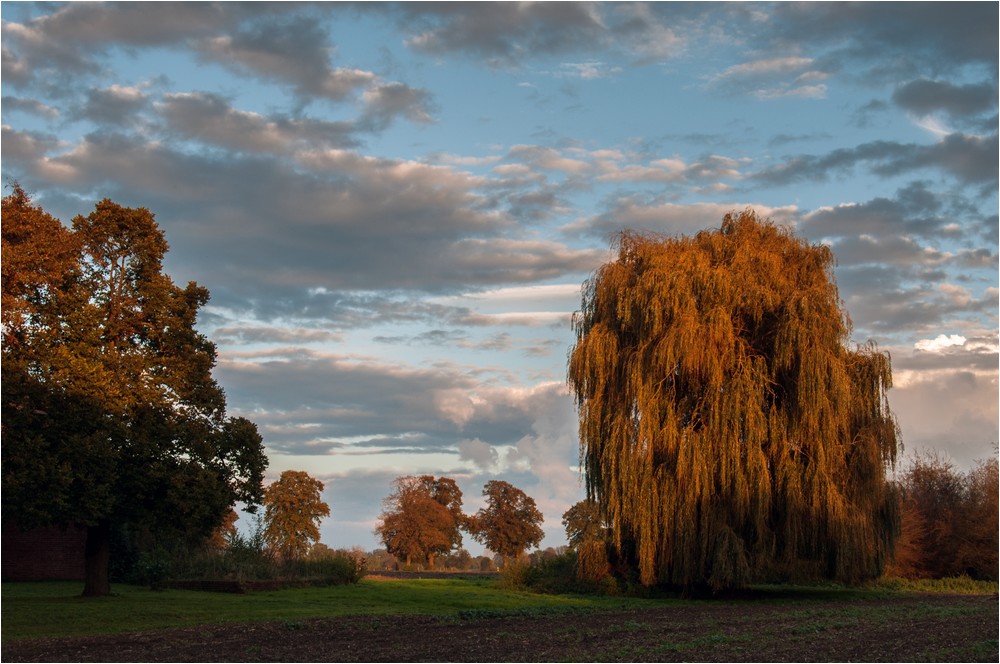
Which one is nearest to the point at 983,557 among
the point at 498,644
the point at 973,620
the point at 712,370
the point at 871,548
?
the point at 871,548

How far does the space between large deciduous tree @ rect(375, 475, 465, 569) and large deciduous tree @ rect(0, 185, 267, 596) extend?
187ft

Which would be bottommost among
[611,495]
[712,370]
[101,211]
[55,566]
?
[55,566]

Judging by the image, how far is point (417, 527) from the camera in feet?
278

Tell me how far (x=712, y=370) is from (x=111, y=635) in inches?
682

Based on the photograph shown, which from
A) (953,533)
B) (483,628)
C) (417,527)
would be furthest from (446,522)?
(483,628)

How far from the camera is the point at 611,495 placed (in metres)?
27.8

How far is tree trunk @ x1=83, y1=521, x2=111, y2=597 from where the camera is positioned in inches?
1054

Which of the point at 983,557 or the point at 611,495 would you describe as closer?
the point at 611,495

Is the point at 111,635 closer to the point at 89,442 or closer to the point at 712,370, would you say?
the point at 89,442

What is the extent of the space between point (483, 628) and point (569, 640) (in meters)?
2.58

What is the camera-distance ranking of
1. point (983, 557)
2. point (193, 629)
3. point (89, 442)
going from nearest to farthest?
point (193, 629) → point (89, 442) → point (983, 557)

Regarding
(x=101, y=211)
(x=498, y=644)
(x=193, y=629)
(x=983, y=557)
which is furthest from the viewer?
(x=983, y=557)

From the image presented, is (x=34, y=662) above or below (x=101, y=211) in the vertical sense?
below

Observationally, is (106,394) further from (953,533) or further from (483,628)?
(953,533)
